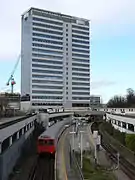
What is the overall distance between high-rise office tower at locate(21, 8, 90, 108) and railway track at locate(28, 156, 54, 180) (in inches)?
5168

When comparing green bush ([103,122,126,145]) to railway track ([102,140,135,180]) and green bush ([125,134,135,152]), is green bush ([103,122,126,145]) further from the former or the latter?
green bush ([125,134,135,152])

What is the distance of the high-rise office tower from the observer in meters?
177

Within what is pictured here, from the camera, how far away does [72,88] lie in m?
194

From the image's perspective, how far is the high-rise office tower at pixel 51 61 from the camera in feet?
581

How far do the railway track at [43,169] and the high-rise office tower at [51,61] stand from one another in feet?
431

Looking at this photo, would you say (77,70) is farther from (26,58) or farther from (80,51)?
(26,58)

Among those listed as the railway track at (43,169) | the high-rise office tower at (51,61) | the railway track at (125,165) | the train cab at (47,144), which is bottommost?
the railway track at (43,169)

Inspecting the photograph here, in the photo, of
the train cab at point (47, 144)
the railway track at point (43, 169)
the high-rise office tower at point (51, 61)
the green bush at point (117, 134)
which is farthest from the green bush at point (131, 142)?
the high-rise office tower at point (51, 61)

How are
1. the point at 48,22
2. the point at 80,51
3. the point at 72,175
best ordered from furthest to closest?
the point at 80,51, the point at 48,22, the point at 72,175

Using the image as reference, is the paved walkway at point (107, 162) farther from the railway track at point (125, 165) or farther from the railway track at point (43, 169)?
the railway track at point (43, 169)

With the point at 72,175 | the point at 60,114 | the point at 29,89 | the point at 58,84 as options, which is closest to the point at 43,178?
the point at 72,175

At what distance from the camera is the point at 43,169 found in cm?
3906

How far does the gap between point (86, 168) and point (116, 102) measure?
508ft

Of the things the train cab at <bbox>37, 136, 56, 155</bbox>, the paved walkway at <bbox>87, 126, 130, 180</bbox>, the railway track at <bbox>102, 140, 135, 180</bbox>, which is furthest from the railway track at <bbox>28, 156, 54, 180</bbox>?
the railway track at <bbox>102, 140, 135, 180</bbox>
